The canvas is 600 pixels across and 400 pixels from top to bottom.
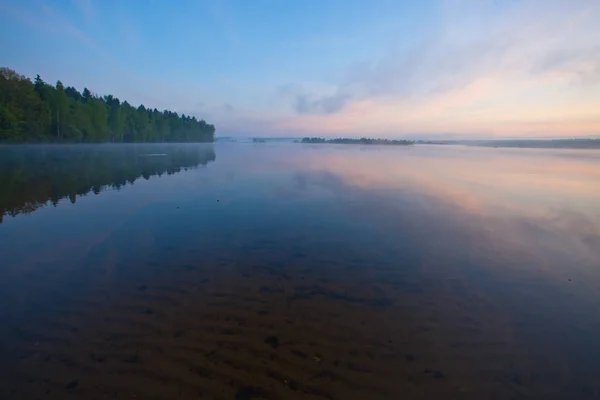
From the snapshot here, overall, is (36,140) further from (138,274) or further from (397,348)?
(397,348)

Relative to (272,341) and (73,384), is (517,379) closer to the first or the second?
(272,341)

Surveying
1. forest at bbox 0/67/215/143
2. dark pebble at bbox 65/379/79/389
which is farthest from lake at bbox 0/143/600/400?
forest at bbox 0/67/215/143

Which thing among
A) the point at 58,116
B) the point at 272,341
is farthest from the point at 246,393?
the point at 58,116

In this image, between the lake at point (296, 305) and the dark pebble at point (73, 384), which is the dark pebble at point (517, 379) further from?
the dark pebble at point (73, 384)

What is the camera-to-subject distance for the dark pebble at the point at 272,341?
209 inches

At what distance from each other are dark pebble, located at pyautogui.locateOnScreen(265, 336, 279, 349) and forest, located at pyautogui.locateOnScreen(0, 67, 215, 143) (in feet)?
300

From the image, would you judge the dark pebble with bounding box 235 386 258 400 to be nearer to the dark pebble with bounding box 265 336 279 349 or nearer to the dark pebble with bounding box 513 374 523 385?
the dark pebble with bounding box 265 336 279 349

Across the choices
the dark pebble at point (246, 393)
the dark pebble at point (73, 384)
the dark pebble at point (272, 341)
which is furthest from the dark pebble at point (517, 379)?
the dark pebble at point (73, 384)

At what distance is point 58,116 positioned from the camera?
275 ft

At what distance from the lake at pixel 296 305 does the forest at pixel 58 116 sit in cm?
8297

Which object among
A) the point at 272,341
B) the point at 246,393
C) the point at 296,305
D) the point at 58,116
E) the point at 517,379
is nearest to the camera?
the point at 246,393

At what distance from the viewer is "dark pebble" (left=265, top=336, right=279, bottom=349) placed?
17.4 ft

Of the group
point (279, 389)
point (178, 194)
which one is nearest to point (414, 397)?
point (279, 389)

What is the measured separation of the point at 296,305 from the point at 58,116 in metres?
106
